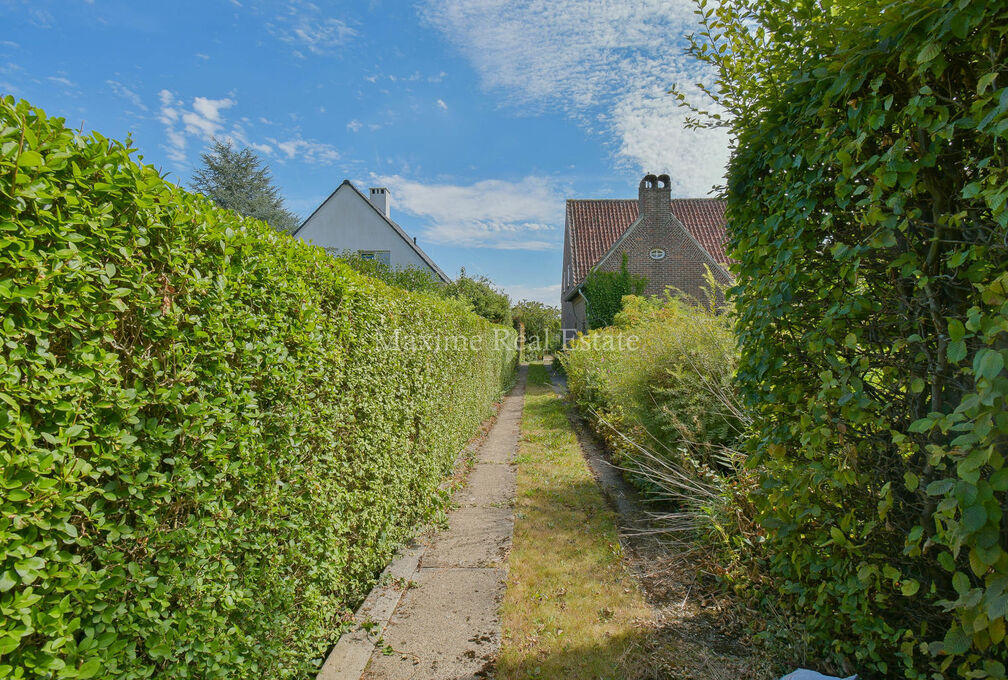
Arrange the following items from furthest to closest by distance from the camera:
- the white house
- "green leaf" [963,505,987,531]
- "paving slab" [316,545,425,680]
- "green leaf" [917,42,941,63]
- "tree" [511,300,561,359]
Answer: "tree" [511,300,561,359] < the white house < "paving slab" [316,545,425,680] < "green leaf" [917,42,941,63] < "green leaf" [963,505,987,531]

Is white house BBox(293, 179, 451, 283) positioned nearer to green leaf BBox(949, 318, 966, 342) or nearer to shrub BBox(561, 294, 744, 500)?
shrub BBox(561, 294, 744, 500)

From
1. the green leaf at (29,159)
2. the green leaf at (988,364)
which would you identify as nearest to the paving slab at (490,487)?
the green leaf at (988,364)

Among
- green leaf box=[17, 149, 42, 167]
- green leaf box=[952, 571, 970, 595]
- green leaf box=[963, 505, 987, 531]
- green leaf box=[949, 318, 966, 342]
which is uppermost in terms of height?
green leaf box=[17, 149, 42, 167]

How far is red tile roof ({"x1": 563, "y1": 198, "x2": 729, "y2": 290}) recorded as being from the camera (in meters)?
26.1

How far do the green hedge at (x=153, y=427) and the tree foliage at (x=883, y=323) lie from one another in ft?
8.63

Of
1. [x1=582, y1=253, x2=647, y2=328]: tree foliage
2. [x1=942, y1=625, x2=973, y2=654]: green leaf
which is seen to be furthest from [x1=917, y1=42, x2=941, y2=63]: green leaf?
[x1=582, y1=253, x2=647, y2=328]: tree foliage

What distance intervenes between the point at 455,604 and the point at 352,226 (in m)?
24.5

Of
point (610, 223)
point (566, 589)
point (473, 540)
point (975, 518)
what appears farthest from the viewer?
point (610, 223)

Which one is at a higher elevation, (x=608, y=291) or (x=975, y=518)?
(x=608, y=291)

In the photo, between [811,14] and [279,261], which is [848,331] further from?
[279,261]

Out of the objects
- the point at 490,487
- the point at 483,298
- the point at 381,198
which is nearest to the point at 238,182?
the point at 381,198

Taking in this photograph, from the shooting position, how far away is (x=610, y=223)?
2772cm

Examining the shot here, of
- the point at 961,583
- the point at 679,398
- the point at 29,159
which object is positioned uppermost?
the point at 29,159

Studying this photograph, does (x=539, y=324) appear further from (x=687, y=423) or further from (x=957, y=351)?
(x=957, y=351)
